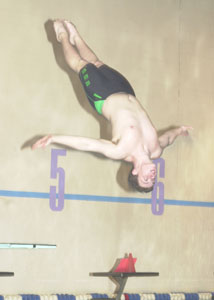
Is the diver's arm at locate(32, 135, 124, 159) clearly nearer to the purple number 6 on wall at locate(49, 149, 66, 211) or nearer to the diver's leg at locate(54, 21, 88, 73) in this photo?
the purple number 6 on wall at locate(49, 149, 66, 211)

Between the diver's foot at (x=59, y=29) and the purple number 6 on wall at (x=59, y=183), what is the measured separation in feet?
3.07

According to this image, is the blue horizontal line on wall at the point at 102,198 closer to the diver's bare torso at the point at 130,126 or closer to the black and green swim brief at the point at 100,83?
the diver's bare torso at the point at 130,126

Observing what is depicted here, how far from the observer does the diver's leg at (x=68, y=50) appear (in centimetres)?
436

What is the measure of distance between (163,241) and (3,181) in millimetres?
Answer: 1542

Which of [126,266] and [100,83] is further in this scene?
[126,266]

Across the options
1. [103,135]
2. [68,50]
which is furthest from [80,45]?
[103,135]

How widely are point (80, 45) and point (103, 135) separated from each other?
79cm

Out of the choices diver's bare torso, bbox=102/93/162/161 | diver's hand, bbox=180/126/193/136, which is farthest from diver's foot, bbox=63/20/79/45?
diver's hand, bbox=180/126/193/136

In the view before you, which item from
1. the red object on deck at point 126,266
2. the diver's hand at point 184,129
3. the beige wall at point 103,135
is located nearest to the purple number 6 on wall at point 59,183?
the beige wall at point 103,135

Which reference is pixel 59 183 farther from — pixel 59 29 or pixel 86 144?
pixel 59 29

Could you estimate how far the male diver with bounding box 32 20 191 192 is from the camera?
13.4 feet

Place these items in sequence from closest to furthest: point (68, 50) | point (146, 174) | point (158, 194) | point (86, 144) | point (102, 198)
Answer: point (86, 144) < point (146, 174) < point (68, 50) < point (102, 198) < point (158, 194)

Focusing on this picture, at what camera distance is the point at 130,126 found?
4.14 metres

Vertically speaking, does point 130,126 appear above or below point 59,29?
below
